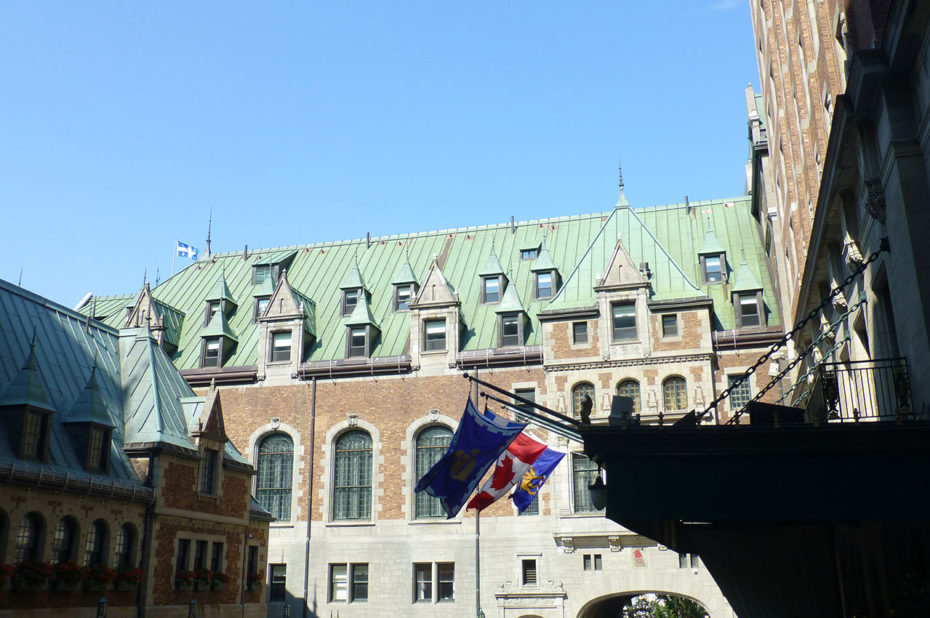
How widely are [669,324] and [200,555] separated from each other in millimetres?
19336

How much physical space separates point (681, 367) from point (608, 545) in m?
7.25

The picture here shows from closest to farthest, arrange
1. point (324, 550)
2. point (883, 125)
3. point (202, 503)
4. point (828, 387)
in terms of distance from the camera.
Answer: point (883, 125), point (828, 387), point (202, 503), point (324, 550)

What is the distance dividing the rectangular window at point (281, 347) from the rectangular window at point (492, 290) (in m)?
9.05

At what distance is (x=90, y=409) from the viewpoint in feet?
77.5

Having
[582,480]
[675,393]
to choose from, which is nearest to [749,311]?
[675,393]

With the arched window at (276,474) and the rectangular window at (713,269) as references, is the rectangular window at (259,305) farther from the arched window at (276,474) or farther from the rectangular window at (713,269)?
the rectangular window at (713,269)

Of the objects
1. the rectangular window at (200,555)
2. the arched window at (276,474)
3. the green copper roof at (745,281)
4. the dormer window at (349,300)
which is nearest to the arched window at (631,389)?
the green copper roof at (745,281)

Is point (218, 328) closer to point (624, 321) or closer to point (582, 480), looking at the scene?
point (582, 480)

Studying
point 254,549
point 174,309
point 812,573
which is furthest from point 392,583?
point 812,573

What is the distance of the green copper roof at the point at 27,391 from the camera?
21531mm

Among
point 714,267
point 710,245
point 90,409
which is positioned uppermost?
point 710,245

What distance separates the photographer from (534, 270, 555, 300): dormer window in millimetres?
38969

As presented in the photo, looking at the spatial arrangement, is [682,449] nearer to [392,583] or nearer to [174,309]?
[392,583]

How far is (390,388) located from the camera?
37.2 m
